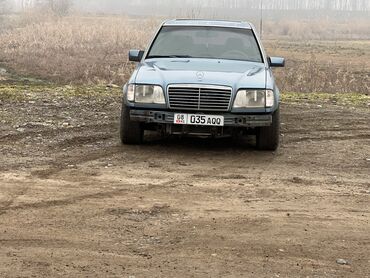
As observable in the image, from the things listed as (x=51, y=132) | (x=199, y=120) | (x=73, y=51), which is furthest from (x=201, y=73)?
(x=73, y=51)

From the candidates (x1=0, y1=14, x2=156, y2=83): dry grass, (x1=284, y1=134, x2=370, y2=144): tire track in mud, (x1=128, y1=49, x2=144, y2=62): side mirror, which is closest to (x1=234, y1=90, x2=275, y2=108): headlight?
(x1=284, y1=134, x2=370, y2=144): tire track in mud

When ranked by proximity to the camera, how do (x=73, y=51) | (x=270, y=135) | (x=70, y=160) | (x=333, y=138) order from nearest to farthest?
(x=70, y=160), (x=270, y=135), (x=333, y=138), (x=73, y=51)

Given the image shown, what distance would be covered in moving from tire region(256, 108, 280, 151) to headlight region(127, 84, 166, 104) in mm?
1318

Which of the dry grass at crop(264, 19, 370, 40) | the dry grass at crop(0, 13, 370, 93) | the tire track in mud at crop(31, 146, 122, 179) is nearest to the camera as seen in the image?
the tire track in mud at crop(31, 146, 122, 179)

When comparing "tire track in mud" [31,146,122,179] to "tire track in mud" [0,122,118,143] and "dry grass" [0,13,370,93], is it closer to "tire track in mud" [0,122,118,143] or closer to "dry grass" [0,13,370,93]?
"tire track in mud" [0,122,118,143]

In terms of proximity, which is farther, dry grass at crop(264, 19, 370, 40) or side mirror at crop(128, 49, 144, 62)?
dry grass at crop(264, 19, 370, 40)

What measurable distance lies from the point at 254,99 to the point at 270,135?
57 centimetres

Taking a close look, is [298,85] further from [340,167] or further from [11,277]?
[11,277]

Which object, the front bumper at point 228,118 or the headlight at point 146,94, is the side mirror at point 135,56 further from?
the front bumper at point 228,118

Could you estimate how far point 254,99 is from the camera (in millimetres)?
7465

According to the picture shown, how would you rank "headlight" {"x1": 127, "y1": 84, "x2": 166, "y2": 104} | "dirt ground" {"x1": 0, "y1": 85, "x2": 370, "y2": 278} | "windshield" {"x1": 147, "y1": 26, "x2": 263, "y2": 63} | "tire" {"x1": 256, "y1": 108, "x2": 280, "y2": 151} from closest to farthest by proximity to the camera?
"dirt ground" {"x1": 0, "y1": 85, "x2": 370, "y2": 278} < "headlight" {"x1": 127, "y1": 84, "x2": 166, "y2": 104} < "tire" {"x1": 256, "y1": 108, "x2": 280, "y2": 151} < "windshield" {"x1": 147, "y1": 26, "x2": 263, "y2": 63}

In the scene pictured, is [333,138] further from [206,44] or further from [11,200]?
[11,200]

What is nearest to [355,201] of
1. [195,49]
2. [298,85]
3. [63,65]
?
[195,49]

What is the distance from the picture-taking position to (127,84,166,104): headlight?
746cm
